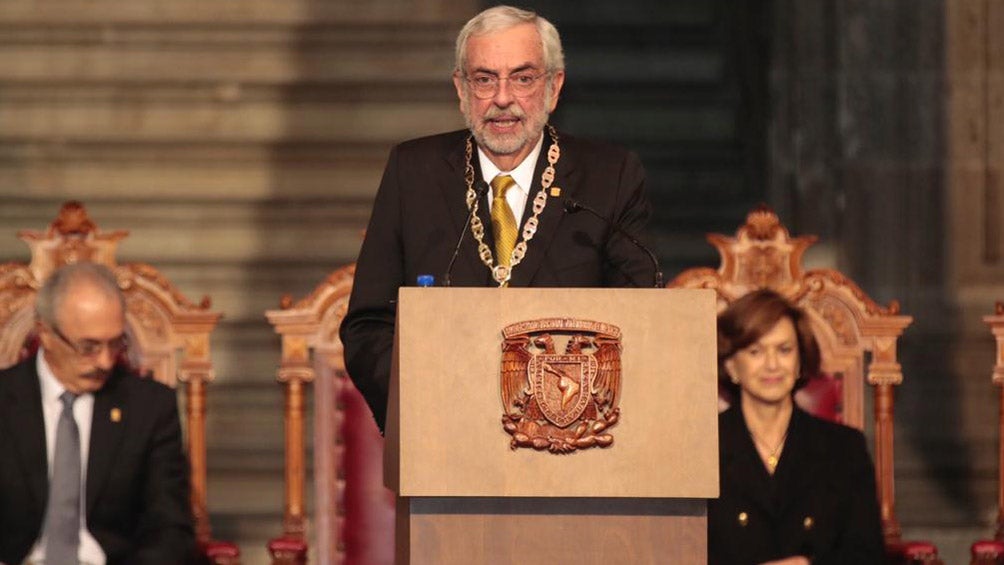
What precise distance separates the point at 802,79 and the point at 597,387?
14.4ft

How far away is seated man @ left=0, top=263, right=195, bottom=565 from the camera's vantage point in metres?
4.38

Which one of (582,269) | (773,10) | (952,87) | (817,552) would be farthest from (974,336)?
(582,269)

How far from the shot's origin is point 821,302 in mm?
5105

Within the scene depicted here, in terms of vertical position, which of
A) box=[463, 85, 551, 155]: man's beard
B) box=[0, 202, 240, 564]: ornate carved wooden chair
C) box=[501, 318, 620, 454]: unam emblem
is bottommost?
box=[501, 318, 620, 454]: unam emblem

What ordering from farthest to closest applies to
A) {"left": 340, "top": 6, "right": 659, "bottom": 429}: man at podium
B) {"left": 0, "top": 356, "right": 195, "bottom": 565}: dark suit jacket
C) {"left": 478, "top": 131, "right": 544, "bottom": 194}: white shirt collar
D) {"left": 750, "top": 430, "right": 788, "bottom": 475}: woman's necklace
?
1. {"left": 750, "top": 430, "right": 788, "bottom": 475}: woman's necklace
2. {"left": 0, "top": 356, "right": 195, "bottom": 565}: dark suit jacket
3. {"left": 478, "top": 131, "right": 544, "bottom": 194}: white shirt collar
4. {"left": 340, "top": 6, "right": 659, "bottom": 429}: man at podium

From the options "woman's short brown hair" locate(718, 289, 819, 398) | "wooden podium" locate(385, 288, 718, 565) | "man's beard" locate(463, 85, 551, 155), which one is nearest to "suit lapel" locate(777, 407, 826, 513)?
"woman's short brown hair" locate(718, 289, 819, 398)

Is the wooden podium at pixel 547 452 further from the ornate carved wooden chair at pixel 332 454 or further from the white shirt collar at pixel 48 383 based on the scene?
the ornate carved wooden chair at pixel 332 454

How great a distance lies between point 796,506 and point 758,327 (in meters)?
0.41

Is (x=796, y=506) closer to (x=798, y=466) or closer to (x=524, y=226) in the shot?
(x=798, y=466)

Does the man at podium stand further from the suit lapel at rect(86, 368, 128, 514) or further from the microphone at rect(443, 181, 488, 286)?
the suit lapel at rect(86, 368, 128, 514)

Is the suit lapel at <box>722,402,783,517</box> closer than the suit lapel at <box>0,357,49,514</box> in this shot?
No

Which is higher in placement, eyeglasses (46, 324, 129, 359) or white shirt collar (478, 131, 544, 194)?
white shirt collar (478, 131, 544, 194)

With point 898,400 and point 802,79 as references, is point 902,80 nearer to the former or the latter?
point 802,79

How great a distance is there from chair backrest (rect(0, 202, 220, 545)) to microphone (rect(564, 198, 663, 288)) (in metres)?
1.96
